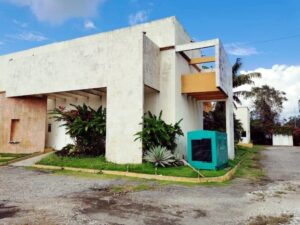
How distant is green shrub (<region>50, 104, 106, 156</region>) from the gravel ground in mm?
4298

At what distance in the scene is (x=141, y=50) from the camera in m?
13.6

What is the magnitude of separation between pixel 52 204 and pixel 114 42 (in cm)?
976

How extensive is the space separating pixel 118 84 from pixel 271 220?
9845 mm

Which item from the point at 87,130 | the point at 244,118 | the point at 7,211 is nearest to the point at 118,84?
the point at 87,130

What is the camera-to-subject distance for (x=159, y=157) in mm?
12234

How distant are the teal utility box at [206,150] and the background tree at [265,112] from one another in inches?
1244

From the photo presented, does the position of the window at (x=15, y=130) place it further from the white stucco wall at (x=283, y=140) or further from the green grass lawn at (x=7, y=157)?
the white stucco wall at (x=283, y=140)

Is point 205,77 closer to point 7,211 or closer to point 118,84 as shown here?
point 118,84

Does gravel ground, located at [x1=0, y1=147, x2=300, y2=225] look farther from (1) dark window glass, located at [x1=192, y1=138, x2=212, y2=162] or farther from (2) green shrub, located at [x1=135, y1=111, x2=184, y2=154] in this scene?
(2) green shrub, located at [x1=135, y1=111, x2=184, y2=154]

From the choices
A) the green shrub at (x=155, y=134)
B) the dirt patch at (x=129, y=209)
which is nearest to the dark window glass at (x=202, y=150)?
the green shrub at (x=155, y=134)

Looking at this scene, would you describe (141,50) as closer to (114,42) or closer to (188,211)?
(114,42)

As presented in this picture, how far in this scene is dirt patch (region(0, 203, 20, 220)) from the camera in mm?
5797

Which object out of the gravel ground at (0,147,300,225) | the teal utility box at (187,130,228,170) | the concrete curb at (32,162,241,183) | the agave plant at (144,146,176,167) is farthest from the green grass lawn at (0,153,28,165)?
the teal utility box at (187,130,228,170)

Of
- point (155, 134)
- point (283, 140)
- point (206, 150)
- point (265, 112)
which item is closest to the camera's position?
point (206, 150)
